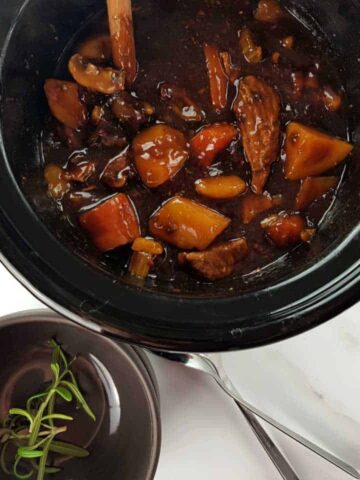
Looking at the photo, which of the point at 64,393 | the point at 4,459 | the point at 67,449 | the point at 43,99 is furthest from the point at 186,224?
the point at 4,459

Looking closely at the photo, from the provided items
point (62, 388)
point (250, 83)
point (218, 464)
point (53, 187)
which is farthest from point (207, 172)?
point (218, 464)

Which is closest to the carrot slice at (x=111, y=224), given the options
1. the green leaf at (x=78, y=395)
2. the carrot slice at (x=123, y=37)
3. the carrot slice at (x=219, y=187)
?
the carrot slice at (x=219, y=187)

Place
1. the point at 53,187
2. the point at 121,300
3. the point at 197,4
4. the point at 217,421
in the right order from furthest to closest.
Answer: the point at 217,421 < the point at 197,4 < the point at 53,187 < the point at 121,300

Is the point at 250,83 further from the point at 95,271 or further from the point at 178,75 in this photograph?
the point at 95,271

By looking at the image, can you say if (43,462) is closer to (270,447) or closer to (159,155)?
(270,447)

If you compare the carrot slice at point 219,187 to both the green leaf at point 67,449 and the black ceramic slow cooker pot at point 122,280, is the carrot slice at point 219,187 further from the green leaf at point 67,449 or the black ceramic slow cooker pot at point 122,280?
the green leaf at point 67,449
